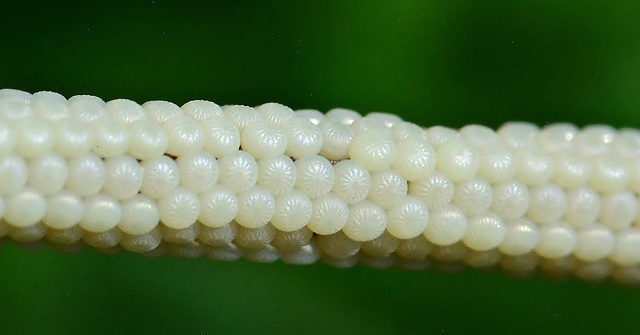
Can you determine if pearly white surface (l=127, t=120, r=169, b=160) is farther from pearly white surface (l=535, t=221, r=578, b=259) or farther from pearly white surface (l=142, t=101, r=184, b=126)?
pearly white surface (l=535, t=221, r=578, b=259)

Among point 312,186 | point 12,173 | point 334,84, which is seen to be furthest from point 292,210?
point 334,84

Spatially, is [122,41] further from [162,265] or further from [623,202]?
[623,202]

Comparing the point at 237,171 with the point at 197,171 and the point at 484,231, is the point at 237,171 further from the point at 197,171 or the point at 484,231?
the point at 484,231

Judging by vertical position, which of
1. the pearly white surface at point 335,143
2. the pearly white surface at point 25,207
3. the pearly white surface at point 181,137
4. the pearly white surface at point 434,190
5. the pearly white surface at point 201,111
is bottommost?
the pearly white surface at point 25,207

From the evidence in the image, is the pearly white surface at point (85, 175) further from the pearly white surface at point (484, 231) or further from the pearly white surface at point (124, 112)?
the pearly white surface at point (484, 231)

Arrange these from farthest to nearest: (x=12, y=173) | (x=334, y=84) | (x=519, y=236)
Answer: (x=334, y=84) → (x=519, y=236) → (x=12, y=173)

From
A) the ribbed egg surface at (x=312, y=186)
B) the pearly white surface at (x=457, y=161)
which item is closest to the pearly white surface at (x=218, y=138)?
the ribbed egg surface at (x=312, y=186)

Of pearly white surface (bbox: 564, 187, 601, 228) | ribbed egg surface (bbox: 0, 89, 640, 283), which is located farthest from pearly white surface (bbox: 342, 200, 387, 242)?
pearly white surface (bbox: 564, 187, 601, 228)
